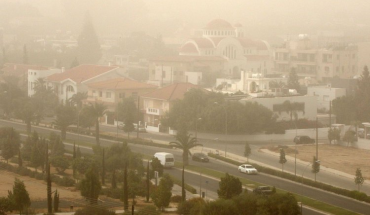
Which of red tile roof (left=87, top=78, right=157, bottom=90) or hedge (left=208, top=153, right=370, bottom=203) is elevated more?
red tile roof (left=87, top=78, right=157, bottom=90)

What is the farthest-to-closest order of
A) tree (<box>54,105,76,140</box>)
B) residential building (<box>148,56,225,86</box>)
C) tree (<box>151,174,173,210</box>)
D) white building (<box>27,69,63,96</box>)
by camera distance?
residential building (<box>148,56,225,86</box>)
white building (<box>27,69,63,96</box>)
tree (<box>54,105,76,140</box>)
tree (<box>151,174,173,210</box>)

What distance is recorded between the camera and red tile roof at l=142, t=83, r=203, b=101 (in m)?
36.6

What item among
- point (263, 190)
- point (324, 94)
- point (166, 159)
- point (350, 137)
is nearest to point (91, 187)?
point (263, 190)

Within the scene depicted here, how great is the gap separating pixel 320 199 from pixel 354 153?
380 inches

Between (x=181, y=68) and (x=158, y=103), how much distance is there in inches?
596

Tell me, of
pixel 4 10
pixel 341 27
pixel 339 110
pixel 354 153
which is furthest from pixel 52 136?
pixel 4 10

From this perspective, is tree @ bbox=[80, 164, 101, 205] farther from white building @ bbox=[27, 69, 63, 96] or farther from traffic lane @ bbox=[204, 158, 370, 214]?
white building @ bbox=[27, 69, 63, 96]

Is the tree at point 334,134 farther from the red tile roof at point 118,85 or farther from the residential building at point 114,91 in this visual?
the red tile roof at point 118,85

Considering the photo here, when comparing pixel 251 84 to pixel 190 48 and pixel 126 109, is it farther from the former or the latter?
pixel 190 48

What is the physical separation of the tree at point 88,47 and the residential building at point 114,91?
3141cm

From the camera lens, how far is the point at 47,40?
94.0 metres

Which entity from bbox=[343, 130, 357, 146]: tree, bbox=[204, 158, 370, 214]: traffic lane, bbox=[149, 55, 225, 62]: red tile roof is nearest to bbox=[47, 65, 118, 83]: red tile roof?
bbox=[149, 55, 225, 62]: red tile roof

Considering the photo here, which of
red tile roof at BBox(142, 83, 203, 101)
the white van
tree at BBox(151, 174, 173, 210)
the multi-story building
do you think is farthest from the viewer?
the multi-story building

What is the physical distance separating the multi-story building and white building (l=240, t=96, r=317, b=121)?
16.5 m
